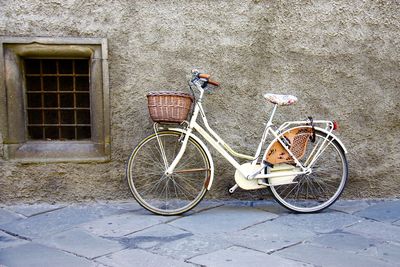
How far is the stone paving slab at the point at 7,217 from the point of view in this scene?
5.21 metres

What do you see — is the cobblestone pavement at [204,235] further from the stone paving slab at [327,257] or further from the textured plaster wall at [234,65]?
the textured plaster wall at [234,65]

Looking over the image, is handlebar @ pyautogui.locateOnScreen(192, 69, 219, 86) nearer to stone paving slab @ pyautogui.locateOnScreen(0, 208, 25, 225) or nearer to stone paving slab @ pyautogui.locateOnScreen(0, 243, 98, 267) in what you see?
stone paving slab @ pyautogui.locateOnScreen(0, 243, 98, 267)

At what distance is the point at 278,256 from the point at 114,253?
4.08ft

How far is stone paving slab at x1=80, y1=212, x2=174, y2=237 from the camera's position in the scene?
4836 mm

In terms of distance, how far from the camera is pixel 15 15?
543 cm

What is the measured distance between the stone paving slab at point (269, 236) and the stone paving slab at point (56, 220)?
1.40m

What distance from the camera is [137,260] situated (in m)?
4.16

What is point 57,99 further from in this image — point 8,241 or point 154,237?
point 154,237

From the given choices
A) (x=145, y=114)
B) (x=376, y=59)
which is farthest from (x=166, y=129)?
(x=376, y=59)

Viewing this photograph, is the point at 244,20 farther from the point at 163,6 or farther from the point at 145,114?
the point at 145,114

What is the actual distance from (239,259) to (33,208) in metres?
2.43

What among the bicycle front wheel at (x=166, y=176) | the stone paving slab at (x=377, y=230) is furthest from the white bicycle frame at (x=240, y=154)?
the stone paving slab at (x=377, y=230)

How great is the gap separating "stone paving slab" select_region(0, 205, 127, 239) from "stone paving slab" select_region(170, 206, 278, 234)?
2.63ft

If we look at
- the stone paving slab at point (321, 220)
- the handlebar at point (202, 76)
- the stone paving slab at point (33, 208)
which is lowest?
the stone paving slab at point (321, 220)
